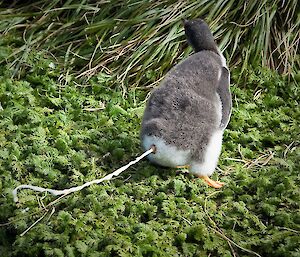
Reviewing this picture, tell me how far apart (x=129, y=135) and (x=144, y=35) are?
132cm

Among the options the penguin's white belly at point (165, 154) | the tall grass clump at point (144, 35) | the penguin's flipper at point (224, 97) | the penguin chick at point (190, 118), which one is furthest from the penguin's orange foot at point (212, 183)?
the tall grass clump at point (144, 35)

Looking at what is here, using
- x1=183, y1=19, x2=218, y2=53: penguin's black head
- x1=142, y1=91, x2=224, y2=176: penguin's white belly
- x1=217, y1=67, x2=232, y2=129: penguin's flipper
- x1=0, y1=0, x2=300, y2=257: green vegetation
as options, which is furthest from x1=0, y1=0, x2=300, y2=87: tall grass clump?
x1=142, y1=91, x2=224, y2=176: penguin's white belly

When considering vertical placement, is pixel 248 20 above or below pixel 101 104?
above

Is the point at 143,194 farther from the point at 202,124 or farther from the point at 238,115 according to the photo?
the point at 238,115

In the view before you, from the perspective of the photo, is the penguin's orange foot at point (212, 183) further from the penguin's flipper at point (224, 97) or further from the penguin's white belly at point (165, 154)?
the penguin's flipper at point (224, 97)

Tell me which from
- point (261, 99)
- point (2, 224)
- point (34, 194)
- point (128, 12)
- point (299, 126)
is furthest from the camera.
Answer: point (128, 12)

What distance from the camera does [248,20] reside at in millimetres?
6051

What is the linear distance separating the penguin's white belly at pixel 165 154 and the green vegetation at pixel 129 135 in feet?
0.40

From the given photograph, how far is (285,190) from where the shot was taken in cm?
417

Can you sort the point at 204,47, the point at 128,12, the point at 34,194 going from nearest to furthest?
the point at 34,194 → the point at 204,47 → the point at 128,12

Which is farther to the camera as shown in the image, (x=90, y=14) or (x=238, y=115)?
(x=90, y=14)

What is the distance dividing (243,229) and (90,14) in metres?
3.04

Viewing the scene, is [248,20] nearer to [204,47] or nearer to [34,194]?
[204,47]

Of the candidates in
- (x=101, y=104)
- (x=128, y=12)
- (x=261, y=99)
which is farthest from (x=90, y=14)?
(x=261, y=99)
